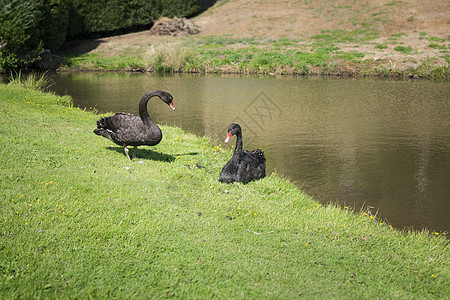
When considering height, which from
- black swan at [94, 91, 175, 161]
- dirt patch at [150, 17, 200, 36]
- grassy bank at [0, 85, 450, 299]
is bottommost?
grassy bank at [0, 85, 450, 299]

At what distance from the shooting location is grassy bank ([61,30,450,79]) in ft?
88.4

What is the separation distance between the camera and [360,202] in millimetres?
8180

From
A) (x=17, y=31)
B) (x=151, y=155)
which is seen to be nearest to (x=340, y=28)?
(x=17, y=31)

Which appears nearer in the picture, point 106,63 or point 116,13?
point 106,63

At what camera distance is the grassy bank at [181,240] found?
170 inches

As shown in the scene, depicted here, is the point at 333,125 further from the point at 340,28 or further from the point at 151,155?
the point at 340,28

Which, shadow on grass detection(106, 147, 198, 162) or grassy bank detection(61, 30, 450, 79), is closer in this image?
shadow on grass detection(106, 147, 198, 162)

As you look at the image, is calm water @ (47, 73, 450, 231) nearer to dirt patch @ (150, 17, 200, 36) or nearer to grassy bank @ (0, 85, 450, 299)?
grassy bank @ (0, 85, 450, 299)

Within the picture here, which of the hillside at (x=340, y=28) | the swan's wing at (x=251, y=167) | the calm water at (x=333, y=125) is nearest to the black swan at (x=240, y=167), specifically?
the swan's wing at (x=251, y=167)

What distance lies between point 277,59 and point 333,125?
14.9 m

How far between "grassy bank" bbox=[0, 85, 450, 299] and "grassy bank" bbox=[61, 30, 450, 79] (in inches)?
830

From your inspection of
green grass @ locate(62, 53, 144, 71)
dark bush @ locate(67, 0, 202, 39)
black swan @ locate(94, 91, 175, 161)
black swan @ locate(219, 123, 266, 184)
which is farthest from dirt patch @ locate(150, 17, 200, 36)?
black swan @ locate(219, 123, 266, 184)

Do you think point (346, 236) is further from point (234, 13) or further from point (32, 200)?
point (234, 13)

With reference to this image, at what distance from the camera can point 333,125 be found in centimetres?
1496
